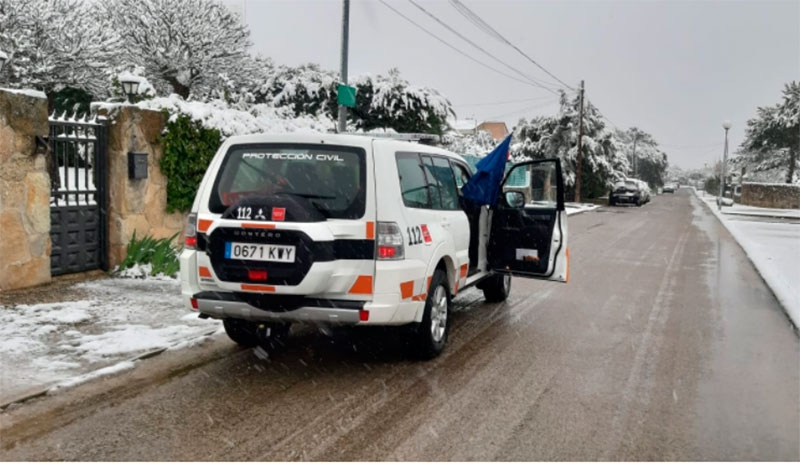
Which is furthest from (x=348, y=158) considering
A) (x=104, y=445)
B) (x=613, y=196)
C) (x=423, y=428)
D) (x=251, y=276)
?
(x=613, y=196)

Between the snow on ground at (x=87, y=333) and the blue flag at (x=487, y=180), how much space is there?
288 cm

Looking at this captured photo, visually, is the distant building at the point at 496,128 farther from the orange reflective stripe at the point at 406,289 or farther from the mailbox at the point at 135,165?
the orange reflective stripe at the point at 406,289

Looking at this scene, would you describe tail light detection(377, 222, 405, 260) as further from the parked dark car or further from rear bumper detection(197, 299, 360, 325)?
the parked dark car

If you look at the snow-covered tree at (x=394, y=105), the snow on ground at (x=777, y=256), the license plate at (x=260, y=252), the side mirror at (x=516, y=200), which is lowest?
the snow on ground at (x=777, y=256)

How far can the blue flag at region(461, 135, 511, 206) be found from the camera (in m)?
7.06

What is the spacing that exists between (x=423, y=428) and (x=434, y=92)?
21.6m

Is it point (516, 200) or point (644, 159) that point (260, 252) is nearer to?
point (516, 200)

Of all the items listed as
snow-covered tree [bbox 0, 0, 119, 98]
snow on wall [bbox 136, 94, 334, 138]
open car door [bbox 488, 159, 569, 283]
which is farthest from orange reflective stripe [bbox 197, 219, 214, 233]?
snow-covered tree [bbox 0, 0, 119, 98]

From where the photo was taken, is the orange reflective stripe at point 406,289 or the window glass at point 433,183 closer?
the orange reflective stripe at point 406,289

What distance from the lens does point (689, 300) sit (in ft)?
29.2

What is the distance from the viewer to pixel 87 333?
20.2 ft

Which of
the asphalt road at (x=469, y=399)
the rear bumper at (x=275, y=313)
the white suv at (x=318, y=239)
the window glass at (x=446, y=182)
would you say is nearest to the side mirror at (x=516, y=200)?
the window glass at (x=446, y=182)

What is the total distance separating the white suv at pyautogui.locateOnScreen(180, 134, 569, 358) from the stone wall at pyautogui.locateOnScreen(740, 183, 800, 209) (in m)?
45.1

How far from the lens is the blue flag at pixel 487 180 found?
706cm
